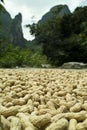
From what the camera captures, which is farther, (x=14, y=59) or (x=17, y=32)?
(x=17, y=32)

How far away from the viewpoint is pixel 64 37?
1612 cm

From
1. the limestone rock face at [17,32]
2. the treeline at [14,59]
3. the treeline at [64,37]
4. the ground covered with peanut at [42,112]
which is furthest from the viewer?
the limestone rock face at [17,32]

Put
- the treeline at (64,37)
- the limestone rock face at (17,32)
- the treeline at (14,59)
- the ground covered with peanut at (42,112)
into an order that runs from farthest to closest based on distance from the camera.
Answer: the limestone rock face at (17,32), the treeline at (64,37), the treeline at (14,59), the ground covered with peanut at (42,112)

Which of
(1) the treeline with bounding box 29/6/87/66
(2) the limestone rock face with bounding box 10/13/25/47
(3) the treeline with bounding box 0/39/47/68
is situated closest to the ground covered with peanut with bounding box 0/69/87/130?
(3) the treeline with bounding box 0/39/47/68

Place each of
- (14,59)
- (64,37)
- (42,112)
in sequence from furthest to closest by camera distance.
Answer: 1. (64,37)
2. (14,59)
3. (42,112)

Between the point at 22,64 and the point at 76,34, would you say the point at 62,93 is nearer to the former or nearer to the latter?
the point at 22,64

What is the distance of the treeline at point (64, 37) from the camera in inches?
586

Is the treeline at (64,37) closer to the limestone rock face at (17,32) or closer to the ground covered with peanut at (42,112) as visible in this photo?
the ground covered with peanut at (42,112)

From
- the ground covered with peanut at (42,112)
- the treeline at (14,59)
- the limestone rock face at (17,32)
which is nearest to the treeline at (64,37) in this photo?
the treeline at (14,59)

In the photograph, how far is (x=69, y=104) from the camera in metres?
2.68

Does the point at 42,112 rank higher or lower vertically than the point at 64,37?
lower

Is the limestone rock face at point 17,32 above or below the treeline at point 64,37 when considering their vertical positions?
above

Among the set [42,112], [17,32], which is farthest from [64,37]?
[17,32]

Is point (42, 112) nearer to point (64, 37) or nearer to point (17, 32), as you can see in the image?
point (64, 37)
